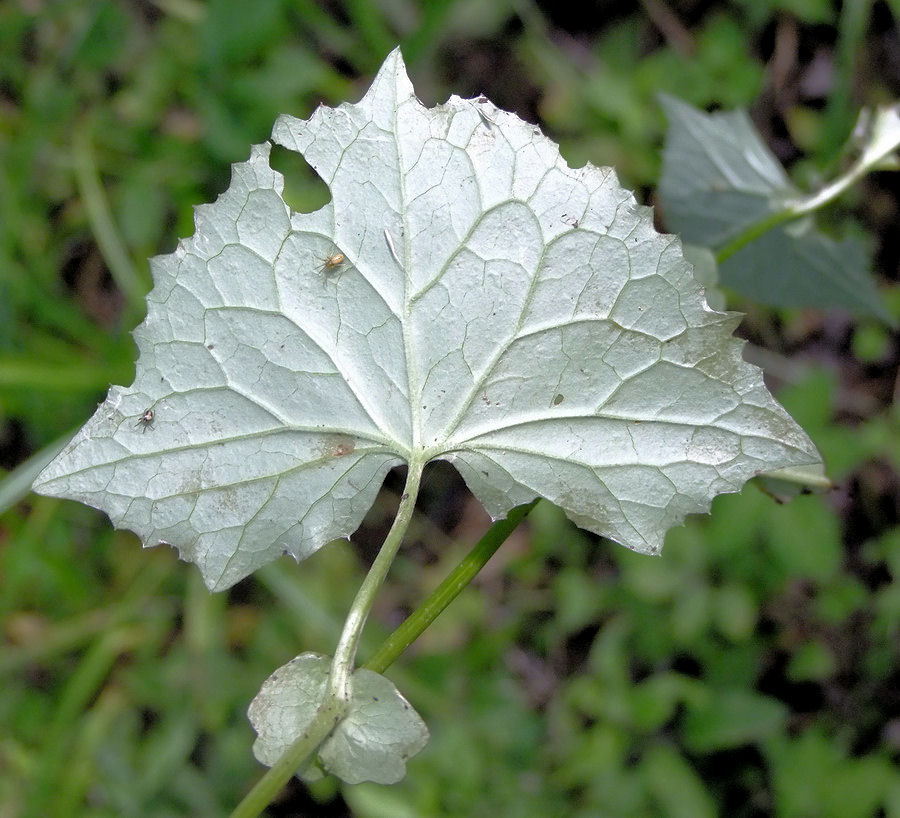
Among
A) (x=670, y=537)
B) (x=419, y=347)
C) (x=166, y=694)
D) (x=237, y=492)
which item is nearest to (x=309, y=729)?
(x=237, y=492)

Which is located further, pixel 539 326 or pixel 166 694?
pixel 166 694

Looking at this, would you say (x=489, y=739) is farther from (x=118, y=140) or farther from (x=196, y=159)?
(x=118, y=140)

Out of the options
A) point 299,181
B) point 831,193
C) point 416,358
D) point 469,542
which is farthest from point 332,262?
point 469,542

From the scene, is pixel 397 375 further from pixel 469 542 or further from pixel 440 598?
pixel 469 542

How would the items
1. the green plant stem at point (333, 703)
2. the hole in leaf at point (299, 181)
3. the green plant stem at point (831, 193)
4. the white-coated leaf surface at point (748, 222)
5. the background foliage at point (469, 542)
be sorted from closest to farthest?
the green plant stem at point (333, 703) < the green plant stem at point (831, 193) < the white-coated leaf surface at point (748, 222) < the background foliage at point (469, 542) < the hole in leaf at point (299, 181)

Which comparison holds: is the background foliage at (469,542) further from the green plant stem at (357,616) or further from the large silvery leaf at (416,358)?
the green plant stem at (357,616)

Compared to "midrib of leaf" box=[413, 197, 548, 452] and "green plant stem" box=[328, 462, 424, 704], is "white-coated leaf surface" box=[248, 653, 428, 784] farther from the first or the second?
"midrib of leaf" box=[413, 197, 548, 452]

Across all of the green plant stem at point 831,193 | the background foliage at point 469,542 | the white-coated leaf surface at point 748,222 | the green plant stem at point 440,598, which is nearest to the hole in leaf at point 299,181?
the background foliage at point 469,542
